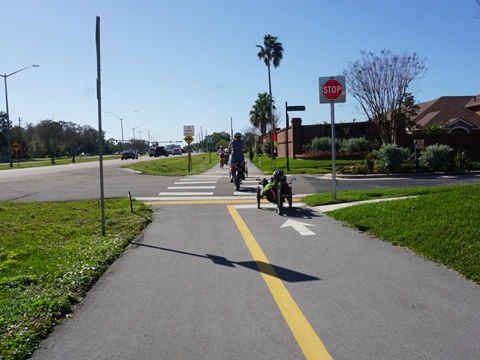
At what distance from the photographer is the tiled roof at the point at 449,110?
4653 centimetres

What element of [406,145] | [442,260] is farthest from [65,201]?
[406,145]

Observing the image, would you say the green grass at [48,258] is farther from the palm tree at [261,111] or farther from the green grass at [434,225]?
the palm tree at [261,111]

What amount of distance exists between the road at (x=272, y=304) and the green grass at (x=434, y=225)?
11.2 inches

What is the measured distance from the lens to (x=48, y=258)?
755cm

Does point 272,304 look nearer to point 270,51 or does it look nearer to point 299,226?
point 299,226

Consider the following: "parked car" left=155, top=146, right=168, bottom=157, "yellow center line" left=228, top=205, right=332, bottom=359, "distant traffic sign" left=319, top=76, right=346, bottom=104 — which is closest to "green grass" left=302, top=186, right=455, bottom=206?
"distant traffic sign" left=319, top=76, right=346, bottom=104

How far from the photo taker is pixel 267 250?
25.8 feet

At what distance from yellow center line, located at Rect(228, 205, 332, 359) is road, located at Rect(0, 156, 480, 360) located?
0.04ft

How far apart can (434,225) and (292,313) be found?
13.5 ft

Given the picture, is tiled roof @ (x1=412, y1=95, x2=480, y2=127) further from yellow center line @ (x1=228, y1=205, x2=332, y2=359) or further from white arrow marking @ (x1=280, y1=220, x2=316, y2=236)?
yellow center line @ (x1=228, y1=205, x2=332, y2=359)

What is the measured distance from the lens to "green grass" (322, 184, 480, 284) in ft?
21.9

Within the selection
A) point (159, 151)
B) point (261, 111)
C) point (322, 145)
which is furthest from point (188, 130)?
point (159, 151)

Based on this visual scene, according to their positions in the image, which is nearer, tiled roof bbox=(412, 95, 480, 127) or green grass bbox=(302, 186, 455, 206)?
green grass bbox=(302, 186, 455, 206)

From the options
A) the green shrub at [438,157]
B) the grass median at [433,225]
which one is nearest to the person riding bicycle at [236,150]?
the grass median at [433,225]
